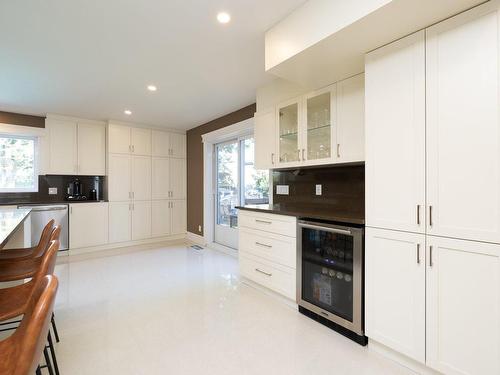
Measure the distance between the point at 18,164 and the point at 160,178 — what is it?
233 centimetres

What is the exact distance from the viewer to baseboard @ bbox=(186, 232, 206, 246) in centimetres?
528

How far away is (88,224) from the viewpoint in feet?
15.3

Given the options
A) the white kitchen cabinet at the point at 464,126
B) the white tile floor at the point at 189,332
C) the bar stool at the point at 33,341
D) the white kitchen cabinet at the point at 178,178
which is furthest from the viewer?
the white kitchen cabinet at the point at 178,178

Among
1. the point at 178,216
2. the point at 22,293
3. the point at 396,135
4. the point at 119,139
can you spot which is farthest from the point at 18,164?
the point at 396,135

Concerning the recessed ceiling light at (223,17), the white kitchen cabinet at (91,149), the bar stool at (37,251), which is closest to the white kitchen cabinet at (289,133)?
the recessed ceiling light at (223,17)

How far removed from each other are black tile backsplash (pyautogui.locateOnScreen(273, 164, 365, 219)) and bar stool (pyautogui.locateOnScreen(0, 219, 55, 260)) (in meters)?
2.17

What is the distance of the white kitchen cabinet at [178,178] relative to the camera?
5.65 metres

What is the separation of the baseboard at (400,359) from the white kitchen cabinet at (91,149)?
501 centimetres

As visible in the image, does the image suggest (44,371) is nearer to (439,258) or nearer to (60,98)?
(439,258)

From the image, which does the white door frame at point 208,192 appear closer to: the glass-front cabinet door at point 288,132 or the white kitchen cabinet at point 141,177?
the white kitchen cabinet at point 141,177

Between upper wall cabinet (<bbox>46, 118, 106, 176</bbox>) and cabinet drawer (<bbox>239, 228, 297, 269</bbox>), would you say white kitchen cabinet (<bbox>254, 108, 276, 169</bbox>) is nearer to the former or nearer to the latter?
cabinet drawer (<bbox>239, 228, 297, 269</bbox>)

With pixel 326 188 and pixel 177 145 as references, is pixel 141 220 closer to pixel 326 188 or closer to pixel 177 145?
pixel 177 145

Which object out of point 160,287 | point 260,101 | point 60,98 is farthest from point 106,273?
point 260,101

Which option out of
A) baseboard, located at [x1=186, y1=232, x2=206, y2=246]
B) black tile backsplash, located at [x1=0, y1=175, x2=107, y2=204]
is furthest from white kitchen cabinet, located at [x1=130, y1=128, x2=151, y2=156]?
baseboard, located at [x1=186, y1=232, x2=206, y2=246]
